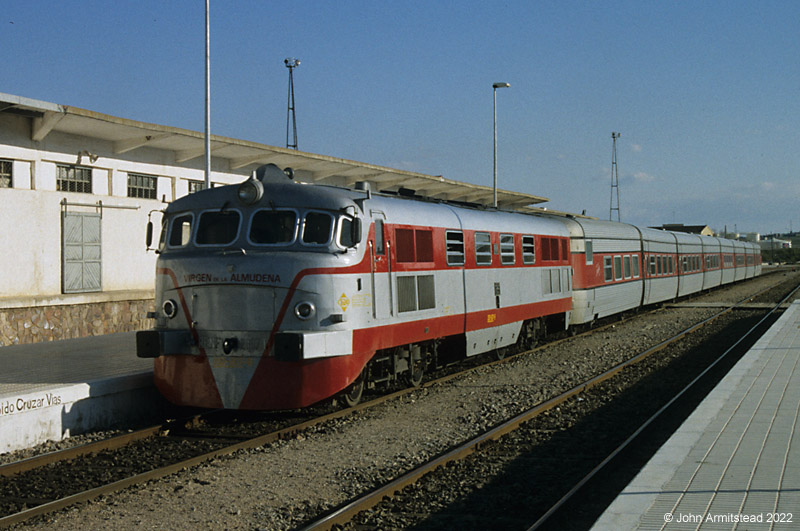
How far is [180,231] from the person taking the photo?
34.2ft

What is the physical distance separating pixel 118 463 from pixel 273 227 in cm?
345

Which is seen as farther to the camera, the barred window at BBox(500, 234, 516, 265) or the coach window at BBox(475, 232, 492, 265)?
the barred window at BBox(500, 234, 516, 265)

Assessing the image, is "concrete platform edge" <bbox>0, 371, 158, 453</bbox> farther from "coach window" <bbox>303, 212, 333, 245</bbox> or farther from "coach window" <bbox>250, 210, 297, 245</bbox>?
"coach window" <bbox>303, 212, 333, 245</bbox>

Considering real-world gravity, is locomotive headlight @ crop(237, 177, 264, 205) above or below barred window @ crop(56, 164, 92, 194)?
below

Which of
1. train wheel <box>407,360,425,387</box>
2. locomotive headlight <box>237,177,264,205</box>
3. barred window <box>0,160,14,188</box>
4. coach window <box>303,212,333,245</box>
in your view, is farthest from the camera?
barred window <box>0,160,14,188</box>

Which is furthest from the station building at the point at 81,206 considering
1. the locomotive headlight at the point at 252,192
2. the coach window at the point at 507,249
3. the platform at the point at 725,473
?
the platform at the point at 725,473

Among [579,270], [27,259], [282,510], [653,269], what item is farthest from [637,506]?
[653,269]

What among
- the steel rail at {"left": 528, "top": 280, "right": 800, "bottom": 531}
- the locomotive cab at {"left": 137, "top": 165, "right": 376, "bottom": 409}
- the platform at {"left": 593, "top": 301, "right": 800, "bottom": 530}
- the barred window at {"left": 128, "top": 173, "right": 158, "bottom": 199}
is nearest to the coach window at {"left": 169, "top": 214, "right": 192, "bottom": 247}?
the locomotive cab at {"left": 137, "top": 165, "right": 376, "bottom": 409}

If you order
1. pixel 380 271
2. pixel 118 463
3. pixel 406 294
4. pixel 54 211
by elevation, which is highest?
pixel 54 211

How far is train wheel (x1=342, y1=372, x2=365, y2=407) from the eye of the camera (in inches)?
419

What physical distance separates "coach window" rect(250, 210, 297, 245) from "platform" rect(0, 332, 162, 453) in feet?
9.56

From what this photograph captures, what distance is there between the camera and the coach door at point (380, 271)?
10.2m

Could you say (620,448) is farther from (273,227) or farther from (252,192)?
(252,192)

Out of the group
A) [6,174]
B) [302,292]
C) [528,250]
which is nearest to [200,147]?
[6,174]
